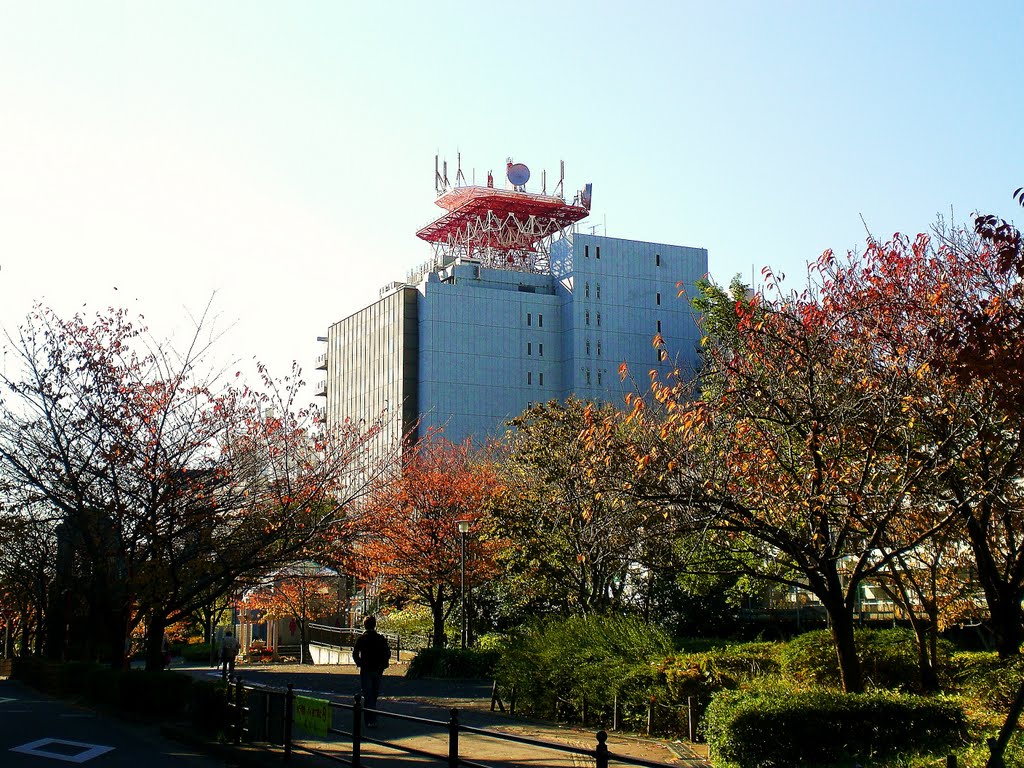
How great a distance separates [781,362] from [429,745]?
7.20m

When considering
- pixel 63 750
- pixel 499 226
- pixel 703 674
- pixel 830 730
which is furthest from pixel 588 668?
pixel 499 226

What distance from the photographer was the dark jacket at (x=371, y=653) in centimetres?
1569

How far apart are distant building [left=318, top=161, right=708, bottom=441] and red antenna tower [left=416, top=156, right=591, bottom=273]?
0.14m

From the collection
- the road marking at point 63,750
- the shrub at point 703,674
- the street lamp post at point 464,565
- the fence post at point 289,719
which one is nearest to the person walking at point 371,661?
the fence post at point 289,719

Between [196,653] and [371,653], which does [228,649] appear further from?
[196,653]

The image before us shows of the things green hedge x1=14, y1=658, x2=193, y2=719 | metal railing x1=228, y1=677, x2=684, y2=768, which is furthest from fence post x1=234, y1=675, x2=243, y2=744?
green hedge x1=14, y1=658, x2=193, y2=719

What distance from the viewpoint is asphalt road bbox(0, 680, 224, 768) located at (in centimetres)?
1366

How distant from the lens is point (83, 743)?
15.6 m

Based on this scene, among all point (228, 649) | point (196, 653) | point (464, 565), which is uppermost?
point (464, 565)

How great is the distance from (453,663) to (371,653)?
49.9 ft

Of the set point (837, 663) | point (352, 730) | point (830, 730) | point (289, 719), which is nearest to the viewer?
point (830, 730)

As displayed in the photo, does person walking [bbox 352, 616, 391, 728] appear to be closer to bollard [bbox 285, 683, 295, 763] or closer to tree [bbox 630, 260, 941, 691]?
bollard [bbox 285, 683, 295, 763]

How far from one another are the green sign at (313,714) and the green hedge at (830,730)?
4.77 m

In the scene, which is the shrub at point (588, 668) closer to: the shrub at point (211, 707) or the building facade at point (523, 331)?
the shrub at point (211, 707)
